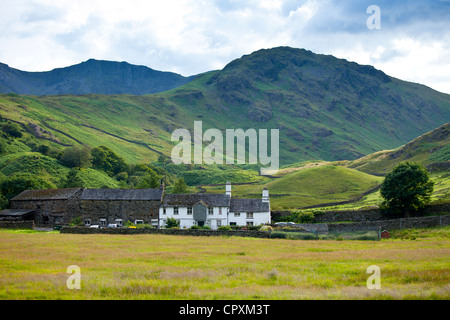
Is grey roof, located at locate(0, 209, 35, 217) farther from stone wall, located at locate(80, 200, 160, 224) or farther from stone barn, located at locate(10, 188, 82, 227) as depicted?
stone wall, located at locate(80, 200, 160, 224)

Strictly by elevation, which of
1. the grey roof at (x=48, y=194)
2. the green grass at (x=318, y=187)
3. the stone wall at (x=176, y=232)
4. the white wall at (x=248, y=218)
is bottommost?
the stone wall at (x=176, y=232)

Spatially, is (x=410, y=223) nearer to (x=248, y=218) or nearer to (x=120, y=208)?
(x=248, y=218)

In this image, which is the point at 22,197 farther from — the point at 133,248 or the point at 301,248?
the point at 301,248

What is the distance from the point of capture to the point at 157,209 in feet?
254

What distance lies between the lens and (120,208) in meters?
77.9

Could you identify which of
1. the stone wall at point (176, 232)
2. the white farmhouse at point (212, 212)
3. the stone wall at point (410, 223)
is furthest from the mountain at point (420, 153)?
the stone wall at point (176, 232)

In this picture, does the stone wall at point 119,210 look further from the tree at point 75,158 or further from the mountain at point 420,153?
the mountain at point 420,153

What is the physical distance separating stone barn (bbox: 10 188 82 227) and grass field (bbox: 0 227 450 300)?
140 ft

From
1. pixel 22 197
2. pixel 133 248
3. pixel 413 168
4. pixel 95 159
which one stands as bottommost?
pixel 133 248

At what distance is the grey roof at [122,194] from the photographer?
78.2m

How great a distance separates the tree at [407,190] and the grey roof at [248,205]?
21.3 meters
